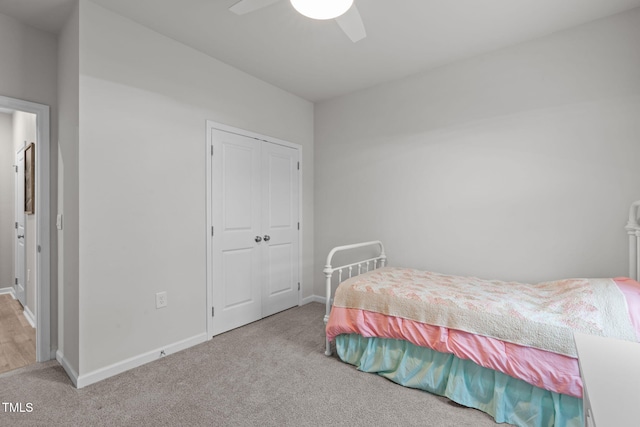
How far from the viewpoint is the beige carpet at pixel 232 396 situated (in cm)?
169

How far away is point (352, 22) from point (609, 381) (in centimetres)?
184

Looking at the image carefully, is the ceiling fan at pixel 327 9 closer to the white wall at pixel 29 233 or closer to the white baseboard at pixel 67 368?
the white baseboard at pixel 67 368

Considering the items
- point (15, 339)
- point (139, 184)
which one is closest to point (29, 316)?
point (15, 339)

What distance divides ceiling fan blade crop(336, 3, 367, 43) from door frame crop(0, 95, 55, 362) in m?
2.33

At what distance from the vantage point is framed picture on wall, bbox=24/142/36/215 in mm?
2789

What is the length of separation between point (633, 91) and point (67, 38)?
4.05 m

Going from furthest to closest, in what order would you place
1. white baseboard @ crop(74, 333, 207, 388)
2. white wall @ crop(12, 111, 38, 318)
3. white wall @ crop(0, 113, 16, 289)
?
white wall @ crop(0, 113, 16, 289)
white wall @ crop(12, 111, 38, 318)
white baseboard @ crop(74, 333, 207, 388)

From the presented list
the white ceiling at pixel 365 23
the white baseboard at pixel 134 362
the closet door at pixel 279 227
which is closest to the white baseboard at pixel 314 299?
the closet door at pixel 279 227

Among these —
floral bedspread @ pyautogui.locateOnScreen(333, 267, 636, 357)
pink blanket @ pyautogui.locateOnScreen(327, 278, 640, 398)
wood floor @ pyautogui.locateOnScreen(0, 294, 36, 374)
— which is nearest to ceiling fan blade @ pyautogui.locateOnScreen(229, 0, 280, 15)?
floral bedspread @ pyautogui.locateOnScreen(333, 267, 636, 357)

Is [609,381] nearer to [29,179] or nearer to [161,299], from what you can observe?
[161,299]

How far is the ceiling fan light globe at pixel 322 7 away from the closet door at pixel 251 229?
5.25 feet

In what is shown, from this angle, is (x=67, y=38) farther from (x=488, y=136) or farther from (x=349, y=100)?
(x=488, y=136)

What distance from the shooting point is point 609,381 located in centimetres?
65

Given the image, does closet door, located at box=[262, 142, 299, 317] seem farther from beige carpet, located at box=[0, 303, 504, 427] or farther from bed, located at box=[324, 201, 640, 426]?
bed, located at box=[324, 201, 640, 426]
